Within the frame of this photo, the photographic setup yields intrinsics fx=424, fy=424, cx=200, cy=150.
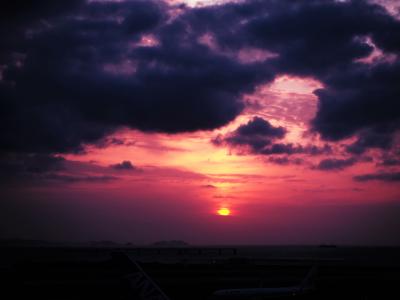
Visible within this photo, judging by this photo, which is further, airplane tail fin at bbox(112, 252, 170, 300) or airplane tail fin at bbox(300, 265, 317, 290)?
airplane tail fin at bbox(300, 265, 317, 290)

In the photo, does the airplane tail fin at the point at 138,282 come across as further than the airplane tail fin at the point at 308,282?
No

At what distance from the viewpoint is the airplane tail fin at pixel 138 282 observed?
24.3m

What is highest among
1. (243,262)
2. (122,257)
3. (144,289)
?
(122,257)

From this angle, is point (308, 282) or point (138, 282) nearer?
point (138, 282)

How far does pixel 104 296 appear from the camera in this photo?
48.6 meters

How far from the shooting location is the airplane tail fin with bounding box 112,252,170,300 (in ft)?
79.6

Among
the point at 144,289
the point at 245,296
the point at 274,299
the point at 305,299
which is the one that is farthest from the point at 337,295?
the point at 144,289

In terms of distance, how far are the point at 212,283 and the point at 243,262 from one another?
2422 inches

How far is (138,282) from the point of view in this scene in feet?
79.9

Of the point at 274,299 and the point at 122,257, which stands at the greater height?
the point at 122,257

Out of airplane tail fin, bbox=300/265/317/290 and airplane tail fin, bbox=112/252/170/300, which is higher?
airplane tail fin, bbox=112/252/170/300

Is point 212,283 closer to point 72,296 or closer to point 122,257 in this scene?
point 72,296

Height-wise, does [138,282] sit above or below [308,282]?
above

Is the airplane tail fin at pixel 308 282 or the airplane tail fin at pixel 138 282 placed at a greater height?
the airplane tail fin at pixel 138 282
